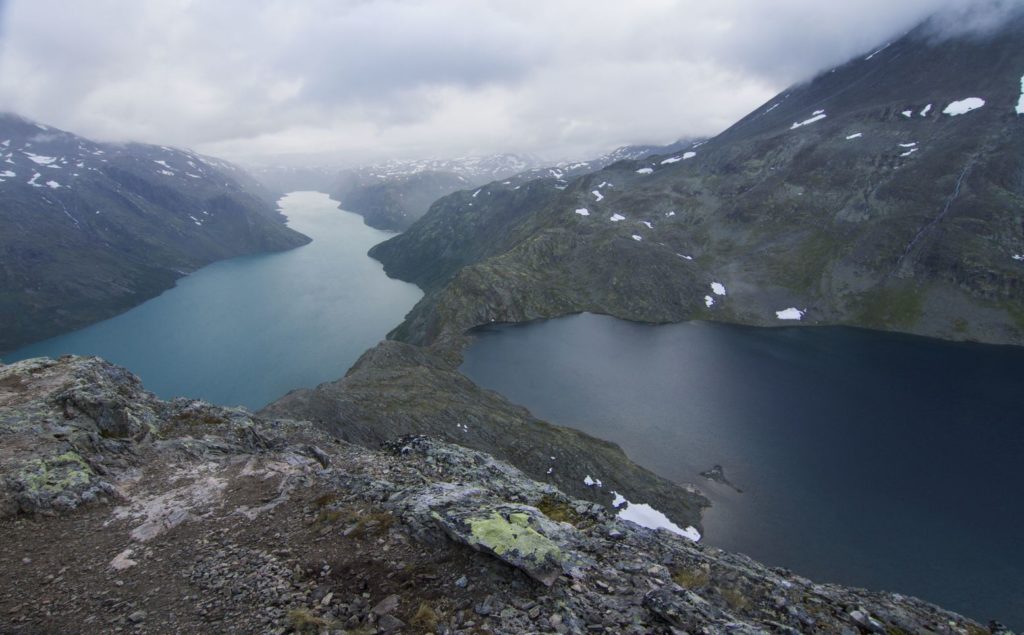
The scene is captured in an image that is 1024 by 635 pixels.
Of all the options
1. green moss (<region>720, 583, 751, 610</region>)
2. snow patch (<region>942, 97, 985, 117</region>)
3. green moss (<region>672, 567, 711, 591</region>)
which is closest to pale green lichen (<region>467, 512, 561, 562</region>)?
green moss (<region>672, 567, 711, 591</region>)

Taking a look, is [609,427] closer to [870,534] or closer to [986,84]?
[870,534]

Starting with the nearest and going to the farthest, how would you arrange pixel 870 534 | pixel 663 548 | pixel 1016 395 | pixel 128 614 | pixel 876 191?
pixel 128 614
pixel 663 548
pixel 870 534
pixel 1016 395
pixel 876 191

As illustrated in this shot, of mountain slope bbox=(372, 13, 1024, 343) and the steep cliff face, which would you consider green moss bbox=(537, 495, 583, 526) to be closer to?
the steep cliff face

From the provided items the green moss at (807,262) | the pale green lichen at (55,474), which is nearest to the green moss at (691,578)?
the pale green lichen at (55,474)

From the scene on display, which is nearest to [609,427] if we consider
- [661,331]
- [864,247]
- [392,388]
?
[392,388]

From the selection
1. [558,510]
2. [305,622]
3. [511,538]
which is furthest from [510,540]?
[558,510]

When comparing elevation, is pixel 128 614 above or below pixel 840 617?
above
